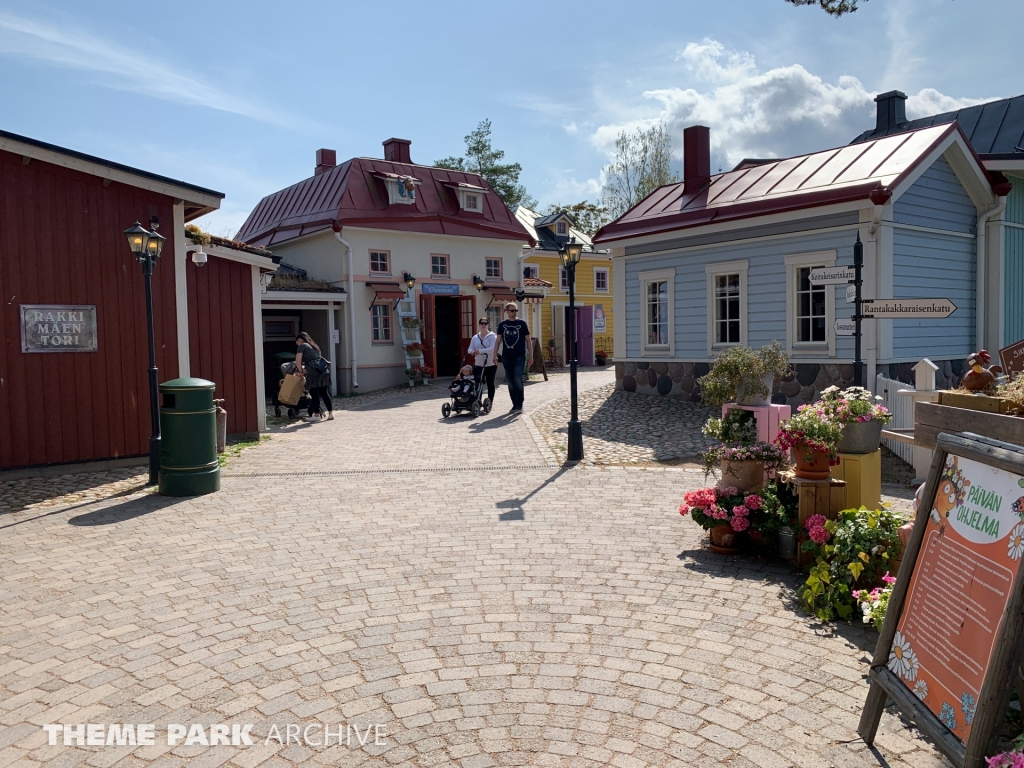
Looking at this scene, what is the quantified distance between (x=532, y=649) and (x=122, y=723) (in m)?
1.99

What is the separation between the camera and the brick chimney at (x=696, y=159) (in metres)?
16.1

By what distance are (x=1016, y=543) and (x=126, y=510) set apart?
754cm

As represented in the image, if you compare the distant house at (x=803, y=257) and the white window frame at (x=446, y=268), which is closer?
the distant house at (x=803, y=257)

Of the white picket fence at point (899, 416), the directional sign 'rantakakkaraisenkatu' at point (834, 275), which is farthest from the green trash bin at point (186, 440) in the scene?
the white picket fence at point (899, 416)

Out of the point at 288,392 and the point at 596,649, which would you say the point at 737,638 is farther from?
the point at 288,392

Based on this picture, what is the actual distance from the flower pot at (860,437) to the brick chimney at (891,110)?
17505 mm

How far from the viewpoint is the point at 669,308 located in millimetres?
15281

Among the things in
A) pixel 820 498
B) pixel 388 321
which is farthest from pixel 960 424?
pixel 388 321

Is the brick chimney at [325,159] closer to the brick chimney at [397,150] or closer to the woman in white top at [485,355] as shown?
the brick chimney at [397,150]

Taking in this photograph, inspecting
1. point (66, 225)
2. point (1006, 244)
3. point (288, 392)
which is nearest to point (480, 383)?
point (288, 392)

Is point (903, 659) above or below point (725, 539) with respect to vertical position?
above

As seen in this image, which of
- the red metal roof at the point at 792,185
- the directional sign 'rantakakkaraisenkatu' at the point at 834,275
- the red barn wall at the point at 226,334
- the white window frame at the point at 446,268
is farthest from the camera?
the white window frame at the point at 446,268

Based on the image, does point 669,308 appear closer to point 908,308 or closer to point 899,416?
point 899,416

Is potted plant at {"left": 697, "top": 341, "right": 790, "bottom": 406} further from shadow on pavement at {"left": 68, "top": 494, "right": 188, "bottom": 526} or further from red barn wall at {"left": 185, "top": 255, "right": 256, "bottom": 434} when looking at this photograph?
red barn wall at {"left": 185, "top": 255, "right": 256, "bottom": 434}
